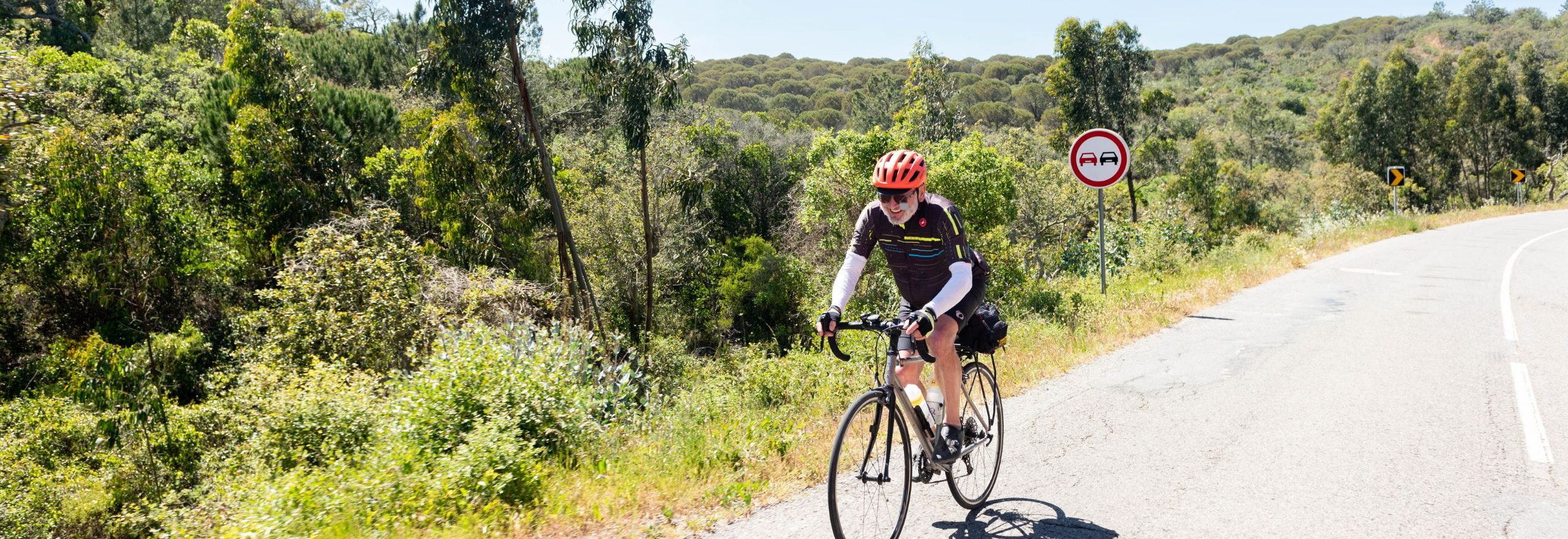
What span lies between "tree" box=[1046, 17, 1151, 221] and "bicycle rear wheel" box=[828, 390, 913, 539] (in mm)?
26864

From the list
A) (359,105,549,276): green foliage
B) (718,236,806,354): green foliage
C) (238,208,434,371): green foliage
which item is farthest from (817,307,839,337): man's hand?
(718,236,806,354): green foliage

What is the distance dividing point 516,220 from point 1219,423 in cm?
2212

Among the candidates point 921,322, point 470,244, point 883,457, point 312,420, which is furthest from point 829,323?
point 470,244

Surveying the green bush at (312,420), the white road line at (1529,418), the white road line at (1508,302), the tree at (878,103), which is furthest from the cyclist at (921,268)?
A: the tree at (878,103)

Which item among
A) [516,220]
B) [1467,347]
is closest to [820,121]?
[516,220]

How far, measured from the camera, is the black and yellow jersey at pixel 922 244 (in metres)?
3.85

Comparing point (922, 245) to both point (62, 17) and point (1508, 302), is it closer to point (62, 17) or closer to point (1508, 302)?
point (1508, 302)

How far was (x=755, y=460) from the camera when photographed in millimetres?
4883

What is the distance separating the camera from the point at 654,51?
22359 millimetres

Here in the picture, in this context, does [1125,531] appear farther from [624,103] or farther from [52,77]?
[52,77]

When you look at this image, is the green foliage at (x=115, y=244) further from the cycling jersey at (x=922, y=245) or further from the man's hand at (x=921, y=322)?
the man's hand at (x=921, y=322)

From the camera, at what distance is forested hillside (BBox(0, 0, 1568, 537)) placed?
5605 millimetres

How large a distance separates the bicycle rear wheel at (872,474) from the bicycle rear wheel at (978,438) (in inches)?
12.5

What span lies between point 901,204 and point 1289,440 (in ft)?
10.7
